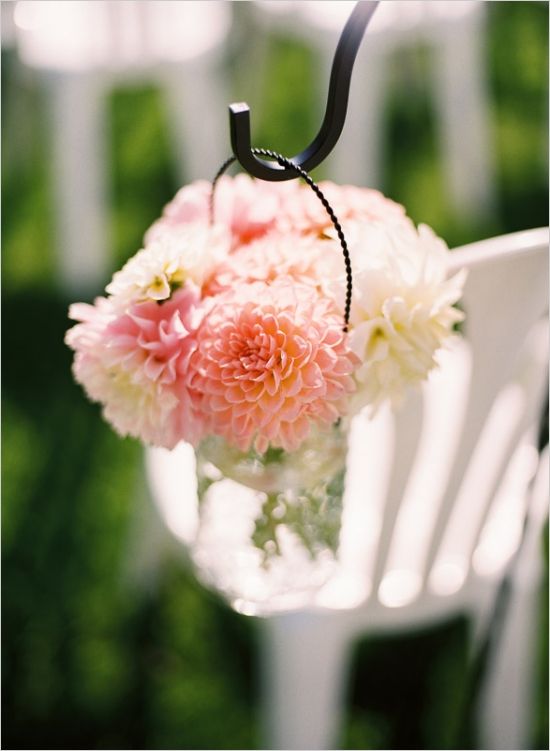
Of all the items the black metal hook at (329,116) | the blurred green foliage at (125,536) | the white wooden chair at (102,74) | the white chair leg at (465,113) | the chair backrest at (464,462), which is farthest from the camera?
the white chair leg at (465,113)

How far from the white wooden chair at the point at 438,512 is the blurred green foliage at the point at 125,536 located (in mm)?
289

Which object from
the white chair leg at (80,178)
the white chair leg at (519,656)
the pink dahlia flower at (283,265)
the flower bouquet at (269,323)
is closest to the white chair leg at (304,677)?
the white chair leg at (519,656)

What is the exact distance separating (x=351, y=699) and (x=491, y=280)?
2.66 ft

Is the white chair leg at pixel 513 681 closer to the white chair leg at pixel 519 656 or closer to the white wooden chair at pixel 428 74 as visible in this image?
the white chair leg at pixel 519 656

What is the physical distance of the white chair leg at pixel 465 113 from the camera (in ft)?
6.24

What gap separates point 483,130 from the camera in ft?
6.92

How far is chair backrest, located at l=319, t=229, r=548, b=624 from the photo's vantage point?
88 cm

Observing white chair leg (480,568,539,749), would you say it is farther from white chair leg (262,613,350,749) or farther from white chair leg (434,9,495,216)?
white chair leg (434,9,495,216)

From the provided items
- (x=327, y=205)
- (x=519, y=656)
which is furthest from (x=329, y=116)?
(x=519, y=656)

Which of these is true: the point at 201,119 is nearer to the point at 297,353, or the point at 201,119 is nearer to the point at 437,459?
the point at 437,459

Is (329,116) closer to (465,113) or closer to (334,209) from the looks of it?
(334,209)

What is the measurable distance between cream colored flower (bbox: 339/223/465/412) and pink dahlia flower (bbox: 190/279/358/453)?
0.07 feet

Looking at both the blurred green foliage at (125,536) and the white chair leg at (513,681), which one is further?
the blurred green foliage at (125,536)

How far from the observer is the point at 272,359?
63 centimetres
